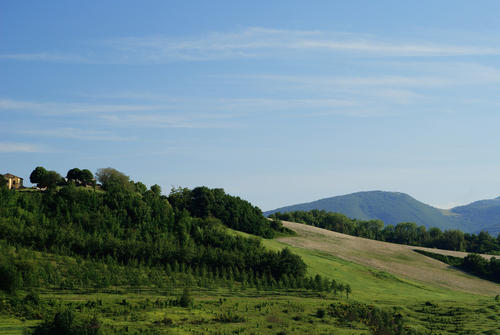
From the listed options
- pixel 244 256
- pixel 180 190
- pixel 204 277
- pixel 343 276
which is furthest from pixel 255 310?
pixel 180 190

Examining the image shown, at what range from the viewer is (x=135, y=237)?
113 meters

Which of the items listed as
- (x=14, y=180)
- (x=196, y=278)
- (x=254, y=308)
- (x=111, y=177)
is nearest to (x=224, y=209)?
(x=111, y=177)

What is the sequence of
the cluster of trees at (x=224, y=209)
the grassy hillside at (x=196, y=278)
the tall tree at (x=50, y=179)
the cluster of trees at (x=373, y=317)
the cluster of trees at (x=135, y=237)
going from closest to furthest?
the grassy hillside at (x=196, y=278)
the cluster of trees at (x=373, y=317)
the cluster of trees at (x=135, y=237)
the tall tree at (x=50, y=179)
the cluster of trees at (x=224, y=209)

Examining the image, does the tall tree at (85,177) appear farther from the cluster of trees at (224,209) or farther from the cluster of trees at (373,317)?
the cluster of trees at (373,317)

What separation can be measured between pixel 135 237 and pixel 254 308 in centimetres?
4646

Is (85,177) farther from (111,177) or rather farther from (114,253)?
(114,253)

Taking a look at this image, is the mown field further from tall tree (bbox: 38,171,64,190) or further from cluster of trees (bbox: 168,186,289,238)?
tall tree (bbox: 38,171,64,190)

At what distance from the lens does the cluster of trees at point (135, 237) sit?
10125 cm

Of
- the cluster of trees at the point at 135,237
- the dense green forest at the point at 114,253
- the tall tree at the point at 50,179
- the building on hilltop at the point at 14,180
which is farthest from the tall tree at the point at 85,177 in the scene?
the dense green forest at the point at 114,253

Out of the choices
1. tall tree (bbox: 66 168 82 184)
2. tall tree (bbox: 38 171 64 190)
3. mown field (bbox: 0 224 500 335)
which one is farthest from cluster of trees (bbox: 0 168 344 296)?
tall tree (bbox: 66 168 82 184)

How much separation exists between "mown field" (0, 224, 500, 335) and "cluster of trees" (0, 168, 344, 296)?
6.29m

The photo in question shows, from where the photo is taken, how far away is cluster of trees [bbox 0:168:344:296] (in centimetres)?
10125

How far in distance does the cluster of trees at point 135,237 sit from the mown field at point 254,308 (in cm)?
629

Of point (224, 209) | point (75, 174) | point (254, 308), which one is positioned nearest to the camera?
point (254, 308)
